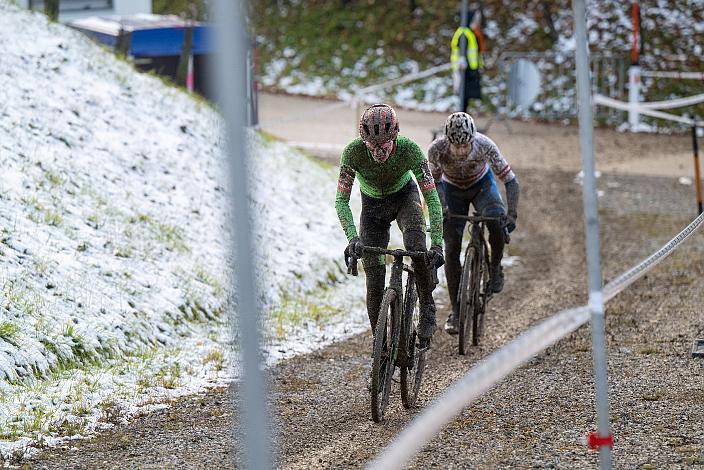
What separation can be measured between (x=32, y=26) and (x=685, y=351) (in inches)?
427

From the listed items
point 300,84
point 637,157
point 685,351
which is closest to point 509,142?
point 637,157

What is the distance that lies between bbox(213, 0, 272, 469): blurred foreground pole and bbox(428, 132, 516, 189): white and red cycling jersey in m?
5.91

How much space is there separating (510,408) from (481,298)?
7.68 ft

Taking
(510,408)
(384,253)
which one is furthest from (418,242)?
(510,408)

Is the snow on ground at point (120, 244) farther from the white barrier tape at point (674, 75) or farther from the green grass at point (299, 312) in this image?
the white barrier tape at point (674, 75)

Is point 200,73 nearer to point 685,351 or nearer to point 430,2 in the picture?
point 430,2

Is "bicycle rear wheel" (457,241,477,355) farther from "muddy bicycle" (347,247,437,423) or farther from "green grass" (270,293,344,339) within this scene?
"green grass" (270,293,344,339)

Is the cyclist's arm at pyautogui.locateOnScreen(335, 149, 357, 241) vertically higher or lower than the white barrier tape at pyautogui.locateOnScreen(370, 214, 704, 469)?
higher

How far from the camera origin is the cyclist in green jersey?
23.8 feet

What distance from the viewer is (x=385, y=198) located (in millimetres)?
7730

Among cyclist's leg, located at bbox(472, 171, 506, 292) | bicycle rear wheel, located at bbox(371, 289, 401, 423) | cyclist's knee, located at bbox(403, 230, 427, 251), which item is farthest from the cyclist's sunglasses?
cyclist's leg, located at bbox(472, 171, 506, 292)

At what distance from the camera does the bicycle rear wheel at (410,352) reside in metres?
7.41

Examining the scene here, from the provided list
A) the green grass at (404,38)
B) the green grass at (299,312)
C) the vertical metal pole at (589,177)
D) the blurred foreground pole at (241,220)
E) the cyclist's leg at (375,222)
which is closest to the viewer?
the blurred foreground pole at (241,220)

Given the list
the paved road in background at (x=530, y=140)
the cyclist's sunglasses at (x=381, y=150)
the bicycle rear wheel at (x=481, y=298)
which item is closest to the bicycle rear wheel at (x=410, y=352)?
the cyclist's sunglasses at (x=381, y=150)
